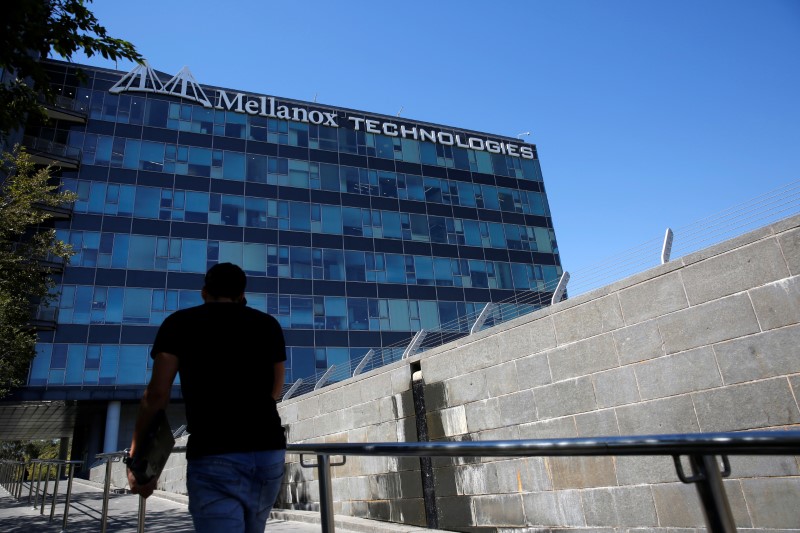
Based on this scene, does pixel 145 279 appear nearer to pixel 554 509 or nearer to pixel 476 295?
pixel 476 295

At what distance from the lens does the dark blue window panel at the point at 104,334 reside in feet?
90.2

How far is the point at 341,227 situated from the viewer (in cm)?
3434

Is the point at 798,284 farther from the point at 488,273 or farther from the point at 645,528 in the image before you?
the point at 488,273

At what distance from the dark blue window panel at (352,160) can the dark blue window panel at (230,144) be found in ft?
20.9

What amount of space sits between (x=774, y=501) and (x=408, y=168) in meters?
34.9

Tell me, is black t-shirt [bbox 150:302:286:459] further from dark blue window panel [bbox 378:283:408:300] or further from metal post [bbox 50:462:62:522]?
dark blue window panel [bbox 378:283:408:300]

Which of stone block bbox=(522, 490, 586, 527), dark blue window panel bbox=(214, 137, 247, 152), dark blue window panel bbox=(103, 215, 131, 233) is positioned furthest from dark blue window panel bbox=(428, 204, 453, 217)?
stone block bbox=(522, 490, 586, 527)

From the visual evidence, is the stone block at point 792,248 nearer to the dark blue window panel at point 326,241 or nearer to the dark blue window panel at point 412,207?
the dark blue window panel at point 326,241

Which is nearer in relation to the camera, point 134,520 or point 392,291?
point 134,520

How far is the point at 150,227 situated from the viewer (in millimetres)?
30375

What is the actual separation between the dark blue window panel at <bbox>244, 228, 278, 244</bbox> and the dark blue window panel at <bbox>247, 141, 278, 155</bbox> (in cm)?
557

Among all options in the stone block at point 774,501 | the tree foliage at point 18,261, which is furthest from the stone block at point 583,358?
the tree foliage at point 18,261

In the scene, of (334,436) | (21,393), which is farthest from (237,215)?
(334,436)

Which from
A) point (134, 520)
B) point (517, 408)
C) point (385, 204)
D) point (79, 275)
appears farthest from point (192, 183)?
point (517, 408)
